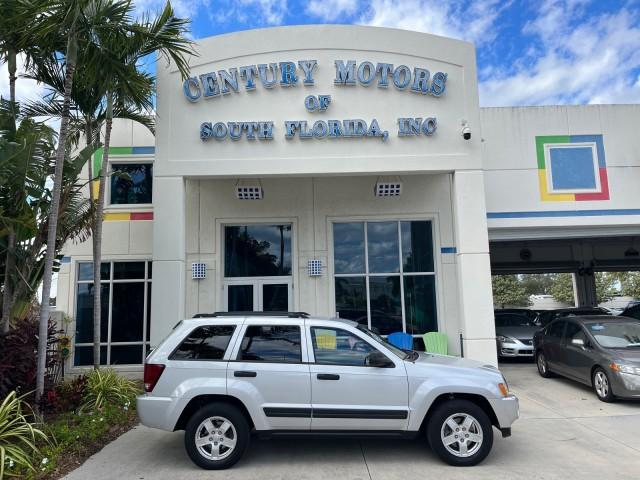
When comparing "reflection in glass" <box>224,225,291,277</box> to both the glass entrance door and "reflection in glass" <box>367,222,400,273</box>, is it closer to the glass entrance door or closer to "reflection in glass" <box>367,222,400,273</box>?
the glass entrance door

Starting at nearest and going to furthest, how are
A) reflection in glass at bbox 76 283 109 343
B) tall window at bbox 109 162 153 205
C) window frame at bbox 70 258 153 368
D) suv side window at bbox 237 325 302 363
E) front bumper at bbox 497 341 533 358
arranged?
suv side window at bbox 237 325 302 363, window frame at bbox 70 258 153 368, reflection in glass at bbox 76 283 109 343, tall window at bbox 109 162 153 205, front bumper at bbox 497 341 533 358

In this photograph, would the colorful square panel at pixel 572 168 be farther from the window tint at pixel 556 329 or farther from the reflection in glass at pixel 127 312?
the reflection in glass at pixel 127 312

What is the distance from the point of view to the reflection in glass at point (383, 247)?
1194 centimetres

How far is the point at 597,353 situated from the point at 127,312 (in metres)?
10.7

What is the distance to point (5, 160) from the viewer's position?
679 centimetres

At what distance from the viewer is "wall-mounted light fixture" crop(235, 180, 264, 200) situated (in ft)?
37.5

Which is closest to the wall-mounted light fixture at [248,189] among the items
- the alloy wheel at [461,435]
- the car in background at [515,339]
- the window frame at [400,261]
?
the window frame at [400,261]

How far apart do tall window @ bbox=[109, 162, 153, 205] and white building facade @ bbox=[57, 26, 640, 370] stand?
38 mm

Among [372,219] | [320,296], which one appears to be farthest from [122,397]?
[372,219]

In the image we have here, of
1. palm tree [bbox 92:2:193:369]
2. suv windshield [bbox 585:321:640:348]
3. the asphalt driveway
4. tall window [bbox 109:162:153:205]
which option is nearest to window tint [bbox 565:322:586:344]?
suv windshield [bbox 585:321:640:348]

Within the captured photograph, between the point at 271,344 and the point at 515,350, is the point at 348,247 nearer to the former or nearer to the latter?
the point at 515,350

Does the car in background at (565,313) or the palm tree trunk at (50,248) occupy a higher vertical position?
the palm tree trunk at (50,248)

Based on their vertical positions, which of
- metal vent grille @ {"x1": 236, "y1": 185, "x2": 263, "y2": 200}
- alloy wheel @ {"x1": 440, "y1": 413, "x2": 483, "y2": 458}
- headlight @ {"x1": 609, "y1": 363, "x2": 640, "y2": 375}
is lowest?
alloy wheel @ {"x1": 440, "y1": 413, "x2": 483, "y2": 458}

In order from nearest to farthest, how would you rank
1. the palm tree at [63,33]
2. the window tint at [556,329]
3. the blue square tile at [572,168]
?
the palm tree at [63,33] < the window tint at [556,329] < the blue square tile at [572,168]
